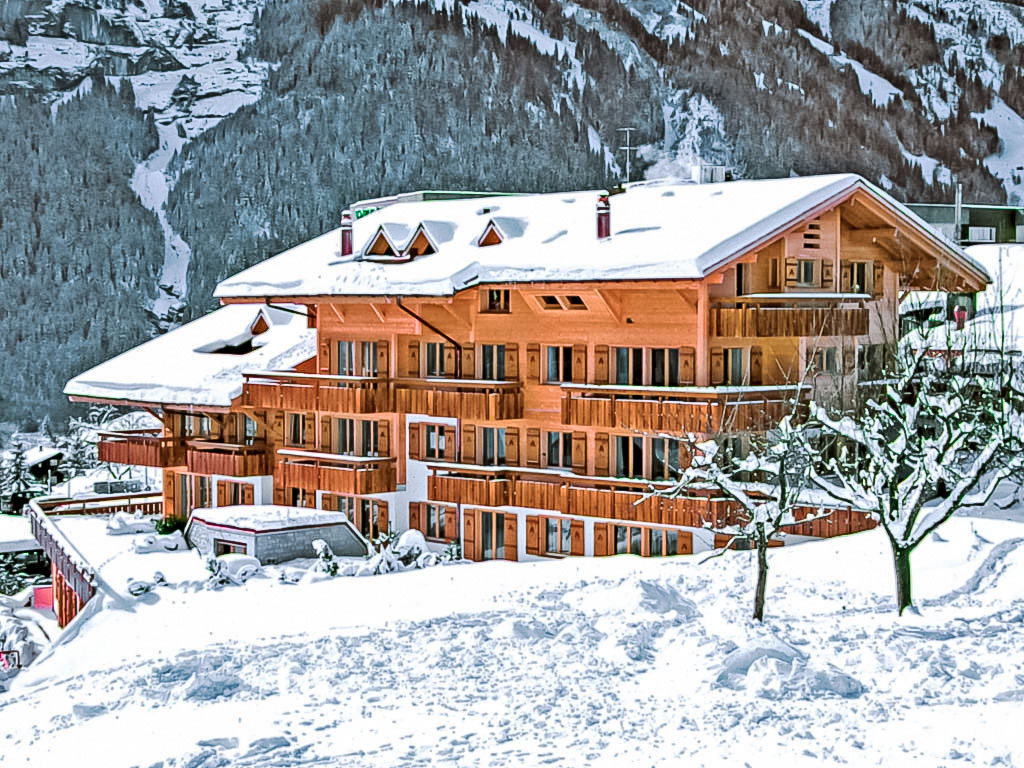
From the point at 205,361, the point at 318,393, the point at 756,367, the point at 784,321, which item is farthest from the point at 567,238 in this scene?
the point at 205,361

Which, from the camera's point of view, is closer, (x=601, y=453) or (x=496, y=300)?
(x=601, y=453)

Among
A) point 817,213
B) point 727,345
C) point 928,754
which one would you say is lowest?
point 928,754

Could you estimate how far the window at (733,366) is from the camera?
3559 cm

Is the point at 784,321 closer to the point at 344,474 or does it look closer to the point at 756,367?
the point at 756,367

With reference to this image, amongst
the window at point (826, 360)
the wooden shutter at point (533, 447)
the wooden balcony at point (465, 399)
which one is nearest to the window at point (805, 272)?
the window at point (826, 360)

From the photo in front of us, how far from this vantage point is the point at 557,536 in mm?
37688

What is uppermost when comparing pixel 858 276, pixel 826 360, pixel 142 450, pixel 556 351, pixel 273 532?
pixel 858 276

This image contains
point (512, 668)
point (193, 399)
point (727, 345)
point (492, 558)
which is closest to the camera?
point (512, 668)

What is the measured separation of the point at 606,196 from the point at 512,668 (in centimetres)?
1870

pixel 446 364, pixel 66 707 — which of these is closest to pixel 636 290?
pixel 446 364

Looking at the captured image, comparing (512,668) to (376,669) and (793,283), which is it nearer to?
(376,669)

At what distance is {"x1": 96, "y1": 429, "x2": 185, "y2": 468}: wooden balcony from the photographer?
46188 mm

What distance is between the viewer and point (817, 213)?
3556cm

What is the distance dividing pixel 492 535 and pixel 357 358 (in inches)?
248
